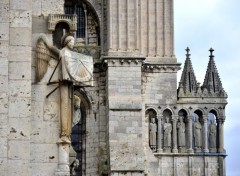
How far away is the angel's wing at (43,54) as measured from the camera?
45.2 feet

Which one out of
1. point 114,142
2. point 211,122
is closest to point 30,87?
point 114,142

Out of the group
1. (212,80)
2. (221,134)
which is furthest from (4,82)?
(212,80)

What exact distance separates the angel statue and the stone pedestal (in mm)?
75

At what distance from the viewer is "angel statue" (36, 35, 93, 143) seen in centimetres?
1367

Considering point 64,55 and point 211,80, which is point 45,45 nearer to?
point 64,55

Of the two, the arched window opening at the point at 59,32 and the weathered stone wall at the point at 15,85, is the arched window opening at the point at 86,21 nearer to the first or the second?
the arched window opening at the point at 59,32

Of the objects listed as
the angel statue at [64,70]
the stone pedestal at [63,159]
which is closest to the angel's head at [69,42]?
the angel statue at [64,70]

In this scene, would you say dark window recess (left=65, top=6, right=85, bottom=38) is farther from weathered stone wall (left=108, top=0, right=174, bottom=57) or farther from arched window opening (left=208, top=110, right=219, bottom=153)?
arched window opening (left=208, top=110, right=219, bottom=153)

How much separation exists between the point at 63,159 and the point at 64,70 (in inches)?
48.9

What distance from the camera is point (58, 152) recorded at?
44.6 ft

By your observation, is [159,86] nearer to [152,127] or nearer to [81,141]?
[152,127]

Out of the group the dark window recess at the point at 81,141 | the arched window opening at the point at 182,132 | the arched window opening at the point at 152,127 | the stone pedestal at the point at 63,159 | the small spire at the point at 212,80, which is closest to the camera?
the stone pedestal at the point at 63,159

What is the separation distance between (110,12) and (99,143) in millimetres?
6076

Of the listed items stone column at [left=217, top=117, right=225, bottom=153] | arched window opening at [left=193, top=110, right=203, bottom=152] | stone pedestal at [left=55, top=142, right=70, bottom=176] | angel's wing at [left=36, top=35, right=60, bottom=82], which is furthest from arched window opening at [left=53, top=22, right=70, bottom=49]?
stone column at [left=217, top=117, right=225, bottom=153]
